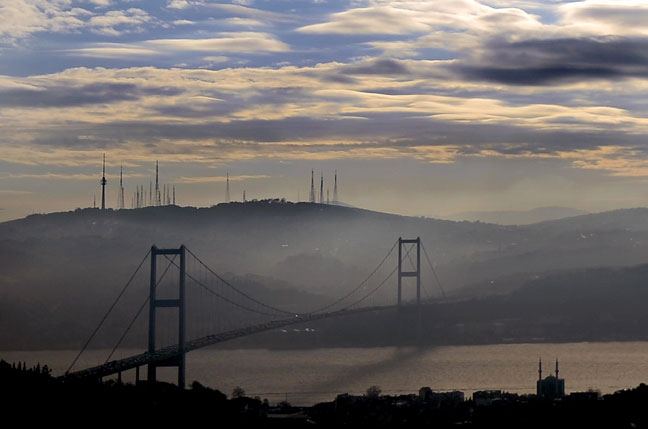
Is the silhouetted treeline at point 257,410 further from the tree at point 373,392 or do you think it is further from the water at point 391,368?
the water at point 391,368

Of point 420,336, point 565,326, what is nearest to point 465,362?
point 420,336

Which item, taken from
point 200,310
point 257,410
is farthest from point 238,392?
point 200,310

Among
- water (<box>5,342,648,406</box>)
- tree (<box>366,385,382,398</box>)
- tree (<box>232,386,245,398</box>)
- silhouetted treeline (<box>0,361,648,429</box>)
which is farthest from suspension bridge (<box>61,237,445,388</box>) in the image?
tree (<box>366,385,382,398</box>)

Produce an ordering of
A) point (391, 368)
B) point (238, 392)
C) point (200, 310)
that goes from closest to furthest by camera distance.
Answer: point (238, 392)
point (391, 368)
point (200, 310)

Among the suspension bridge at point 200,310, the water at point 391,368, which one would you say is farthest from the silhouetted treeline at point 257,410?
the water at point 391,368

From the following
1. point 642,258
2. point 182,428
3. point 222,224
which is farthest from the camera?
point 222,224

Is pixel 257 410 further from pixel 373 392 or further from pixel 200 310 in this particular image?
pixel 200 310

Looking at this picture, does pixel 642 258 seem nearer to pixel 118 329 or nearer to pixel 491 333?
pixel 491 333
